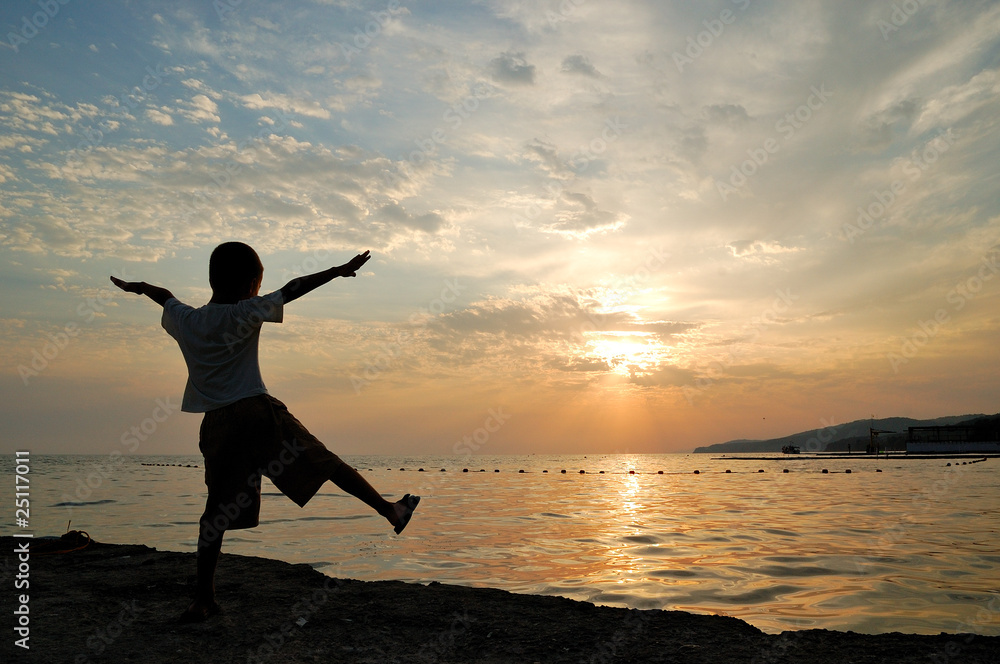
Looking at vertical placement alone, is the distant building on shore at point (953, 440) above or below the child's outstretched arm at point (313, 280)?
below

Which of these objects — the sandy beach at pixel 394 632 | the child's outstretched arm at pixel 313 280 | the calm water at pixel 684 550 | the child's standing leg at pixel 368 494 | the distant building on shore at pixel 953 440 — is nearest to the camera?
the sandy beach at pixel 394 632

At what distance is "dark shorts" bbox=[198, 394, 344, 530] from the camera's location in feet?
12.6

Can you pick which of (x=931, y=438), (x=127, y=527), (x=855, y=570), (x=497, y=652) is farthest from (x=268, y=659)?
(x=931, y=438)

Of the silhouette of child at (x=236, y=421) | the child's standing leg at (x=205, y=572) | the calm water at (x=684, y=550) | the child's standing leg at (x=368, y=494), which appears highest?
the silhouette of child at (x=236, y=421)

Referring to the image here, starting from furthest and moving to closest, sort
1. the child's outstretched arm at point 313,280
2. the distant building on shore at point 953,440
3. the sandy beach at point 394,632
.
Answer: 1. the distant building on shore at point 953,440
2. the child's outstretched arm at point 313,280
3. the sandy beach at point 394,632

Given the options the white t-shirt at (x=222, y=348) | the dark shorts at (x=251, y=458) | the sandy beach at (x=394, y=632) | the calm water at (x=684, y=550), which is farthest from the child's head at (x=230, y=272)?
the calm water at (x=684, y=550)

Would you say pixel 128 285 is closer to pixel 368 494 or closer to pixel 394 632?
pixel 368 494

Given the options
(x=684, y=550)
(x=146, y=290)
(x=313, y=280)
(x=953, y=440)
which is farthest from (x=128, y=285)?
(x=953, y=440)

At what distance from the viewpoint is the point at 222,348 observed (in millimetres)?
3902

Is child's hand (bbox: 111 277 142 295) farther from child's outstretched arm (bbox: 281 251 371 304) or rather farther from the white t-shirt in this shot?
child's outstretched arm (bbox: 281 251 371 304)

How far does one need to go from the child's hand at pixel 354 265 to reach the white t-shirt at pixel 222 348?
46 cm

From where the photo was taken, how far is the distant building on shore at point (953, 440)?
68.9m

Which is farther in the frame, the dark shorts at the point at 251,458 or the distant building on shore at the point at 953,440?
the distant building on shore at the point at 953,440

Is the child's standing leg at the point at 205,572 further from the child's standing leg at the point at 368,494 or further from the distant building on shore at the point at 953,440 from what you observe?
the distant building on shore at the point at 953,440
